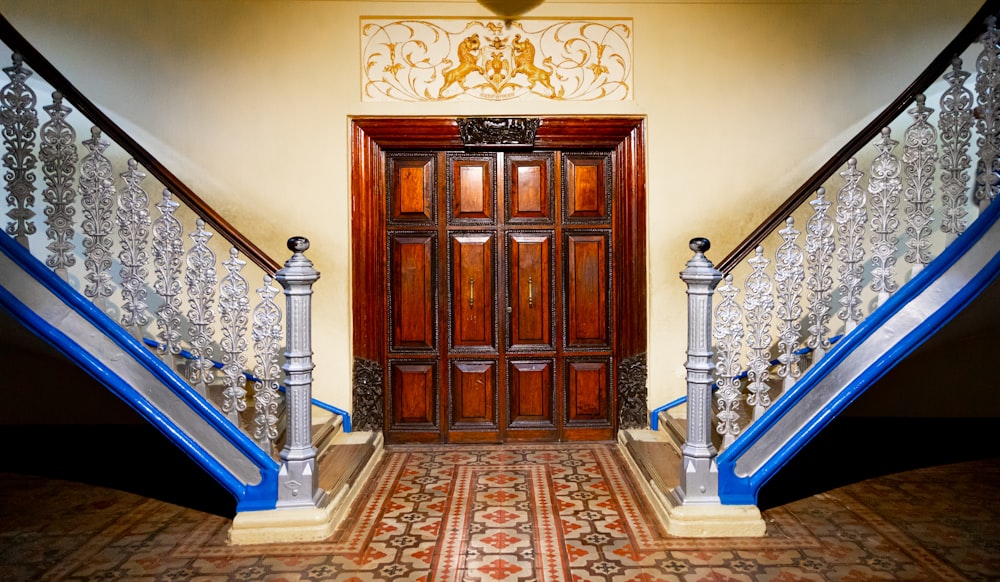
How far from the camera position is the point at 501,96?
16.9 ft

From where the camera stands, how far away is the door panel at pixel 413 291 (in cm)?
529

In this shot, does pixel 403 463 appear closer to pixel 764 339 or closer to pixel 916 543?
pixel 764 339

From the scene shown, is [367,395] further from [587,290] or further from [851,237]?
[851,237]

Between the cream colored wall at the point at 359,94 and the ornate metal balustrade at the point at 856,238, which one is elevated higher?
the cream colored wall at the point at 359,94

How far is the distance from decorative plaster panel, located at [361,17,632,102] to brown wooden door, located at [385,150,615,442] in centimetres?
44

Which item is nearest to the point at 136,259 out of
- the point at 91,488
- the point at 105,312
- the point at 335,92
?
the point at 105,312

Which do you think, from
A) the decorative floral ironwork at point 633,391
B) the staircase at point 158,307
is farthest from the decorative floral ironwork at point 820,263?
the staircase at point 158,307

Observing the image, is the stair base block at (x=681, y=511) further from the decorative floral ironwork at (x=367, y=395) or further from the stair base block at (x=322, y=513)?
the decorative floral ironwork at (x=367, y=395)

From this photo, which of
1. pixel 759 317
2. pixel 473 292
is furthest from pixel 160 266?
pixel 759 317

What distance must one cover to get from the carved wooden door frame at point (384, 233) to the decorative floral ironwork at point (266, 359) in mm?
1507

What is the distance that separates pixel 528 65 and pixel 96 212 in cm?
295

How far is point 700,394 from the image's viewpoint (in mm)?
3760

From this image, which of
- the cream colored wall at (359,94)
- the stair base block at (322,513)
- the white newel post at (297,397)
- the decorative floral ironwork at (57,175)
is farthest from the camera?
the cream colored wall at (359,94)

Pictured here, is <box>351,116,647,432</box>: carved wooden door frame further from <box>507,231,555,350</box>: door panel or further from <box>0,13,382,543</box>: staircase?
<box>0,13,382,543</box>: staircase
